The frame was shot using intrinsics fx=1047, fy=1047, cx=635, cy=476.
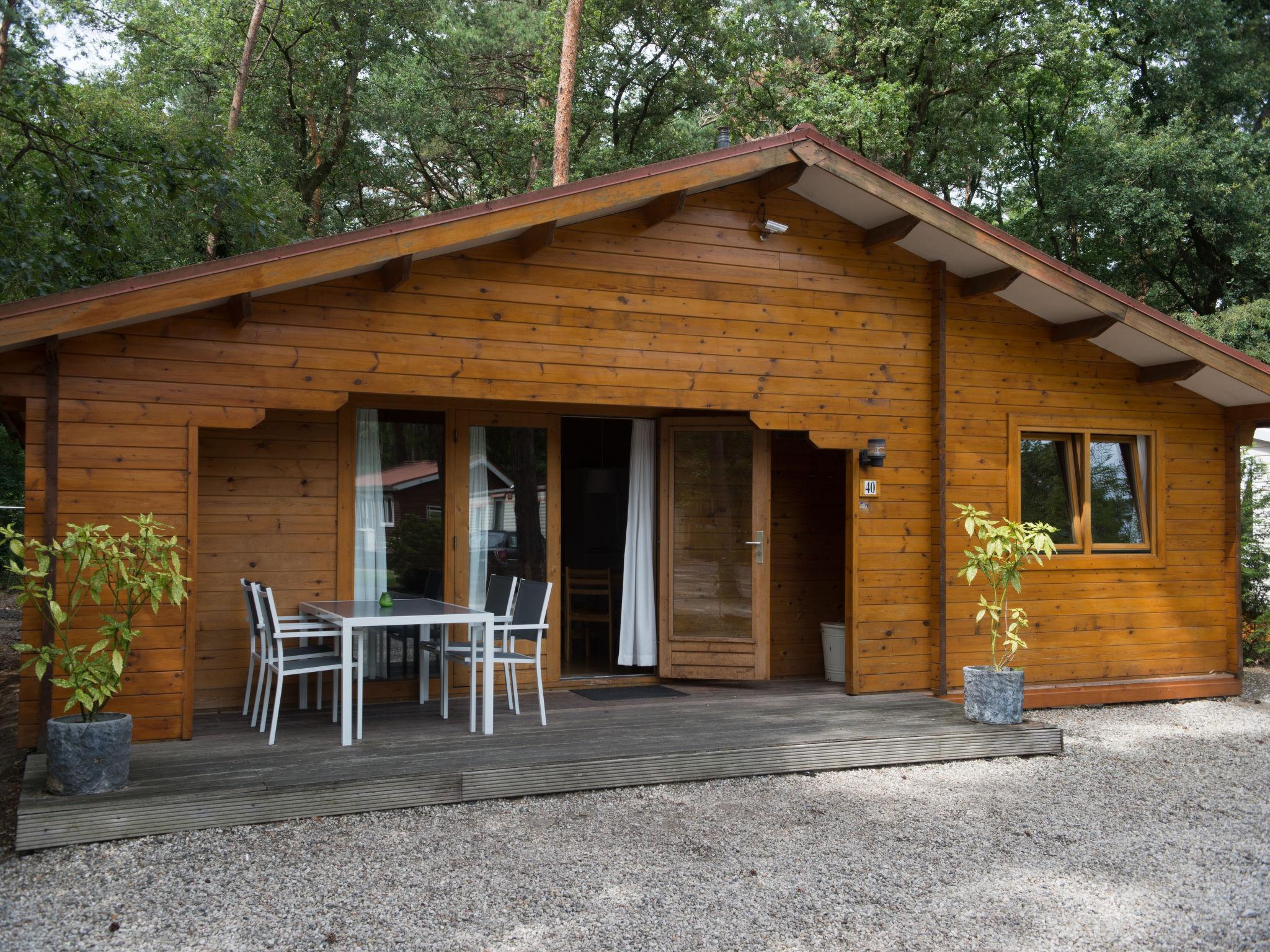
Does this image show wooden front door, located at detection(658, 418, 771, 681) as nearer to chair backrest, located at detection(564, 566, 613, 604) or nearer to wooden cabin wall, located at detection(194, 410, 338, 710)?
chair backrest, located at detection(564, 566, 613, 604)

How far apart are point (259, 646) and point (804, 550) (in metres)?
4.02

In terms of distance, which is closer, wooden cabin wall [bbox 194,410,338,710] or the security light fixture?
wooden cabin wall [bbox 194,410,338,710]

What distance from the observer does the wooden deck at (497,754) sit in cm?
429

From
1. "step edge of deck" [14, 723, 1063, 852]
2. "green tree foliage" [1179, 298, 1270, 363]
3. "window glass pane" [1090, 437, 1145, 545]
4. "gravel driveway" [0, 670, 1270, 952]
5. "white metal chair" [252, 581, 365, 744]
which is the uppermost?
"green tree foliage" [1179, 298, 1270, 363]

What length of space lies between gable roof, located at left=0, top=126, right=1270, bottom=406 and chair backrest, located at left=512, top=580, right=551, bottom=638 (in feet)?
6.33

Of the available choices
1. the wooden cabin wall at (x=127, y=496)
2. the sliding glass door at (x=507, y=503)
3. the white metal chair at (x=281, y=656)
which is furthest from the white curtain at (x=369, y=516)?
the wooden cabin wall at (x=127, y=496)

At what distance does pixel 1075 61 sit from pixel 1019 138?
337 cm

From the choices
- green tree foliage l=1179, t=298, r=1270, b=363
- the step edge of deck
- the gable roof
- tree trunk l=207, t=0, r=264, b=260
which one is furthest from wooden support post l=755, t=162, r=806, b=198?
tree trunk l=207, t=0, r=264, b=260

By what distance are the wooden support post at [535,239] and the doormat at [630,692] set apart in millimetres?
2859

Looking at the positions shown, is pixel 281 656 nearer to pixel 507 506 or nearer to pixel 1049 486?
pixel 507 506

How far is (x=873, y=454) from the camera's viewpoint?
684 centimetres

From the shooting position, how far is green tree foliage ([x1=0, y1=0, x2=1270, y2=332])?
14398 millimetres

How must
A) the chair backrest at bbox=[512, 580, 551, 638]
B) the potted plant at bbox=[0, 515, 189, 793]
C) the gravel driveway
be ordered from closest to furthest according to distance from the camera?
the gravel driveway < the potted plant at bbox=[0, 515, 189, 793] < the chair backrest at bbox=[512, 580, 551, 638]

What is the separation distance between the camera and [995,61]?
49.9 ft
